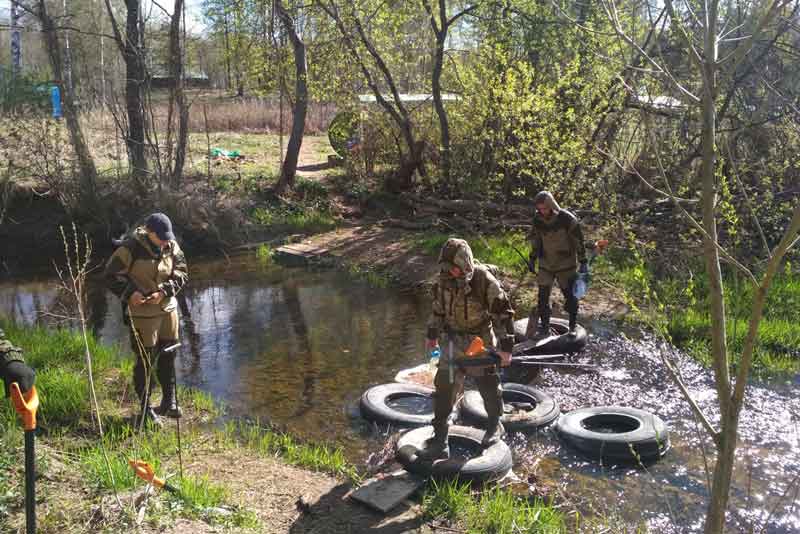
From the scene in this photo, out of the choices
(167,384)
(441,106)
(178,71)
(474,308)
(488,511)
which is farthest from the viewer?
(441,106)

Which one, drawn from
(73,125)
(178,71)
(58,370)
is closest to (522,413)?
(58,370)

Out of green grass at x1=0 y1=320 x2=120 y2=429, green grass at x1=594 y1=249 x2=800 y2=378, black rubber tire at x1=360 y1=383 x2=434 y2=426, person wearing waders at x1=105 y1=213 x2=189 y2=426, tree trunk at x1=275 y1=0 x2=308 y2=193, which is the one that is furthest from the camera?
tree trunk at x1=275 y1=0 x2=308 y2=193

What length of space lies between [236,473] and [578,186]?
8.29 meters

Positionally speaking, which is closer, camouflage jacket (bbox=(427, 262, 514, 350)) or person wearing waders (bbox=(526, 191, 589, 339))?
camouflage jacket (bbox=(427, 262, 514, 350))

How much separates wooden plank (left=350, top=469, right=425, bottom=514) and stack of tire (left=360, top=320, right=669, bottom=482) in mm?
123

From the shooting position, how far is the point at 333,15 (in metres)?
16.5

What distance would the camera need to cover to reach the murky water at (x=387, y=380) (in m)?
5.99

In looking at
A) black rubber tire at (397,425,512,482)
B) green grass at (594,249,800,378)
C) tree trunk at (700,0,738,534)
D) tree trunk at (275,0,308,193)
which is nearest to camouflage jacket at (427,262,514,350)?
black rubber tire at (397,425,512,482)

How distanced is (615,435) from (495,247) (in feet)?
25.5

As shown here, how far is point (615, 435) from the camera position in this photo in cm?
667

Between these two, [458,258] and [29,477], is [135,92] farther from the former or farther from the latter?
[29,477]

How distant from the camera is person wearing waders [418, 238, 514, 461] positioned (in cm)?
597

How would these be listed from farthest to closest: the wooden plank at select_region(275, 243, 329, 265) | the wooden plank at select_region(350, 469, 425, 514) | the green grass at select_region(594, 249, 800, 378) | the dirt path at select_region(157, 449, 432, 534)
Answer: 1. the wooden plank at select_region(275, 243, 329, 265)
2. the green grass at select_region(594, 249, 800, 378)
3. the wooden plank at select_region(350, 469, 425, 514)
4. the dirt path at select_region(157, 449, 432, 534)

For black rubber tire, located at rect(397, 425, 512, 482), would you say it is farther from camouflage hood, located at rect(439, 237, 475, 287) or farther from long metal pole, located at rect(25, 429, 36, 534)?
long metal pole, located at rect(25, 429, 36, 534)
